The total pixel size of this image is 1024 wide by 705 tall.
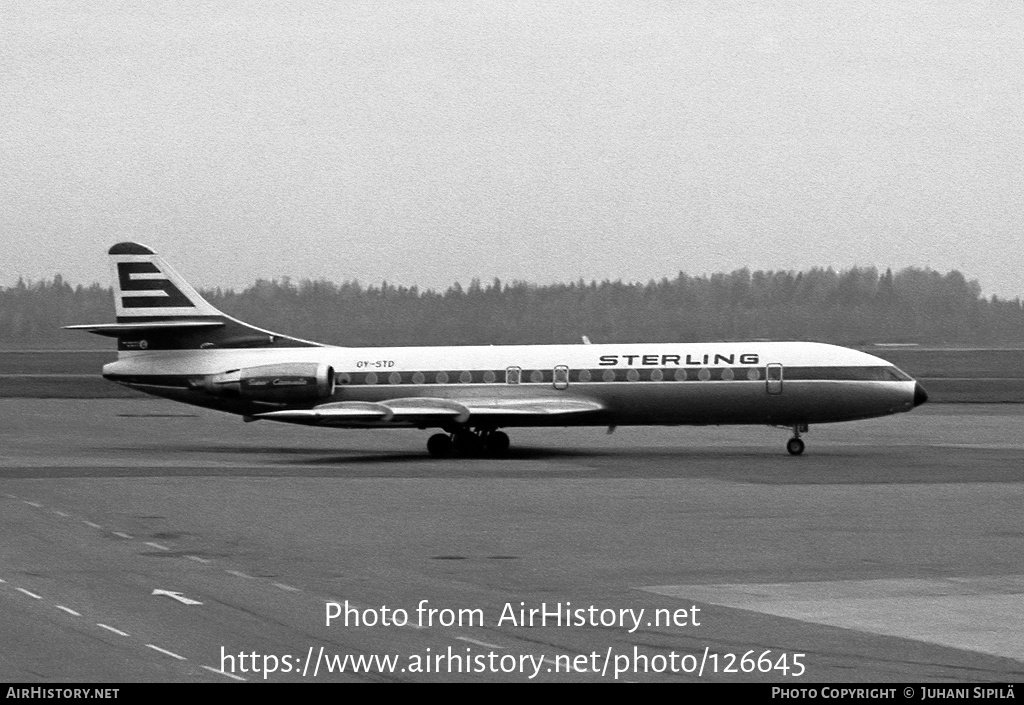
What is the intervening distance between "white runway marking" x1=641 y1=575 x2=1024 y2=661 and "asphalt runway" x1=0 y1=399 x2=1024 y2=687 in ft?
0.21

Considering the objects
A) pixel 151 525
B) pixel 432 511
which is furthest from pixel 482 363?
pixel 151 525

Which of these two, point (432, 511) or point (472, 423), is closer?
point (432, 511)

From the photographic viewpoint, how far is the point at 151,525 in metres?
24.7

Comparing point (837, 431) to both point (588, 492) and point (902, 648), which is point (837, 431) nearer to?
point (588, 492)

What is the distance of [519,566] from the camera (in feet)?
65.2

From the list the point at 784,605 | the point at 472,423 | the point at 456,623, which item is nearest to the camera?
the point at 456,623

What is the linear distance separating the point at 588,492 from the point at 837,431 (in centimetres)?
2543

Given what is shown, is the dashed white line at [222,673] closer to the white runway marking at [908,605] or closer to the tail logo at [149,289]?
the white runway marking at [908,605]

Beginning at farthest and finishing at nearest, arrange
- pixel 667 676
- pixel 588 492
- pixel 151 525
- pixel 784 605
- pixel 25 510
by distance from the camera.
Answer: pixel 588 492 < pixel 25 510 < pixel 151 525 < pixel 784 605 < pixel 667 676

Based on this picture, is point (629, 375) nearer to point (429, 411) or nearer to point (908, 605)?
point (429, 411)

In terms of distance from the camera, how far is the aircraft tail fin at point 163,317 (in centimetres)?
4609

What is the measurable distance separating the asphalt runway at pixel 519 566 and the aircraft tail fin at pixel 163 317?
636 centimetres

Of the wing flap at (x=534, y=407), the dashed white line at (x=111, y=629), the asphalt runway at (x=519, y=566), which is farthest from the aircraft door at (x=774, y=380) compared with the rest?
the dashed white line at (x=111, y=629)

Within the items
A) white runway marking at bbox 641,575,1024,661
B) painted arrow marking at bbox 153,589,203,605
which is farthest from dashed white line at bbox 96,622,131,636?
white runway marking at bbox 641,575,1024,661
